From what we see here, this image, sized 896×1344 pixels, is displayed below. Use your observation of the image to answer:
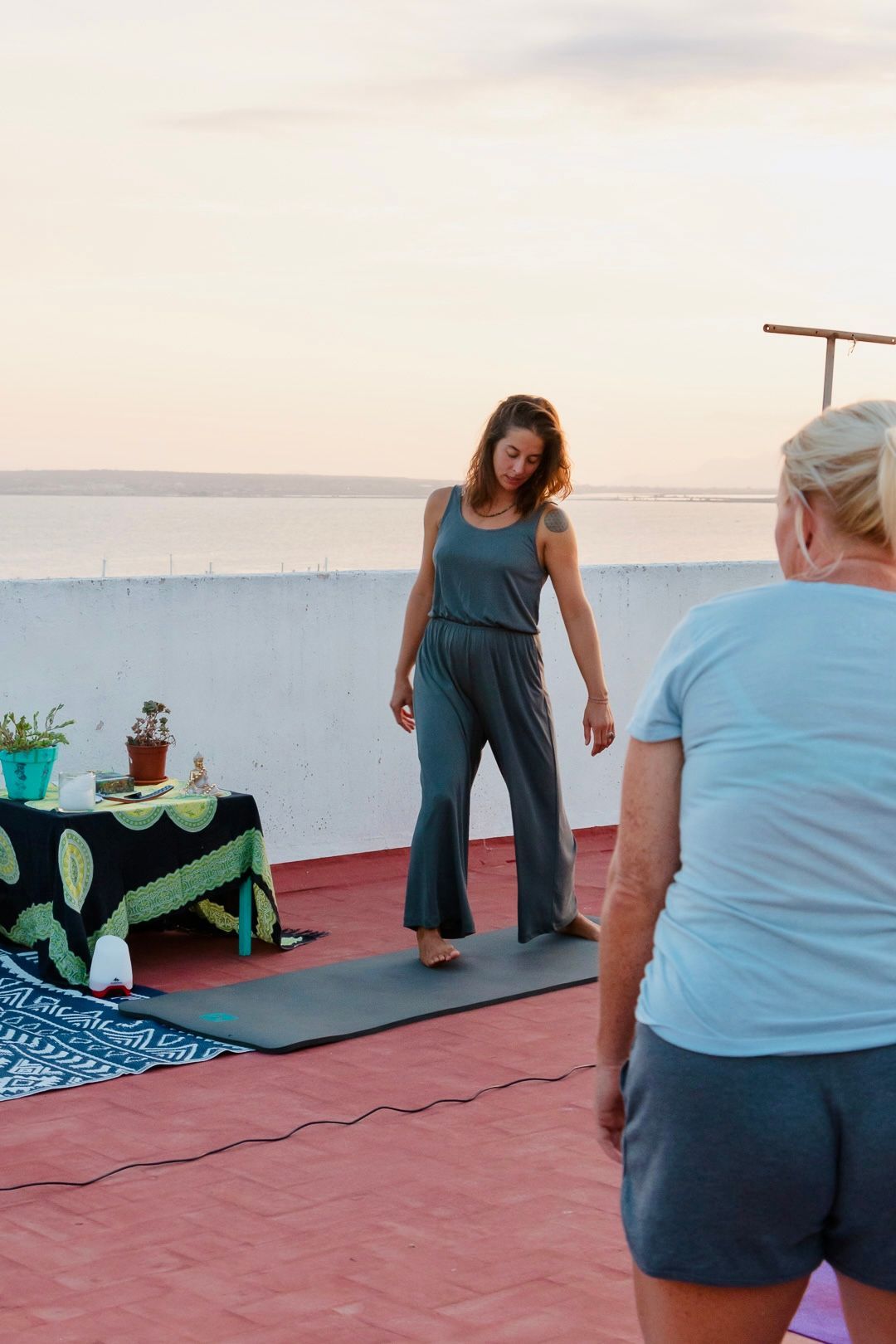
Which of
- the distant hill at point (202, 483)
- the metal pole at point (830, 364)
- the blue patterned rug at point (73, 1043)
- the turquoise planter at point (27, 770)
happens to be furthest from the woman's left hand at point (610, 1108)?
the distant hill at point (202, 483)

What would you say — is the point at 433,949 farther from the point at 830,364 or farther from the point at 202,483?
the point at 202,483

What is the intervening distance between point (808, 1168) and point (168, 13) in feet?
35.4

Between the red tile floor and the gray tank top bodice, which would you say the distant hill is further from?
the red tile floor

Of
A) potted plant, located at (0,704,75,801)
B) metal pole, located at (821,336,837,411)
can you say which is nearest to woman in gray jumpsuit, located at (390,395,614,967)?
potted plant, located at (0,704,75,801)

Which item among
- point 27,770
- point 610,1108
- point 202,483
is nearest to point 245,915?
point 27,770

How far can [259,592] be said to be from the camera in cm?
673

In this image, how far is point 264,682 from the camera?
675 centimetres

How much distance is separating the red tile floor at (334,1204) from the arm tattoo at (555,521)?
1.47 metres

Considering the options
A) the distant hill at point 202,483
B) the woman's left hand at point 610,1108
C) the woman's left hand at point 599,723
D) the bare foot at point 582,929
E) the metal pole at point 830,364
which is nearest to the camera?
the woman's left hand at point 610,1108

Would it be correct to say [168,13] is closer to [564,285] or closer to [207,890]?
[207,890]

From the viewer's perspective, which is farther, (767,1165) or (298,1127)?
(298,1127)

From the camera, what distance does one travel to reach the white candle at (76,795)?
5238mm

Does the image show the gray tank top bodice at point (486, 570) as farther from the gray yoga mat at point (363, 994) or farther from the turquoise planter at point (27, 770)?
the turquoise planter at point (27, 770)

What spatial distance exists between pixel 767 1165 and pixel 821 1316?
1.69 m
